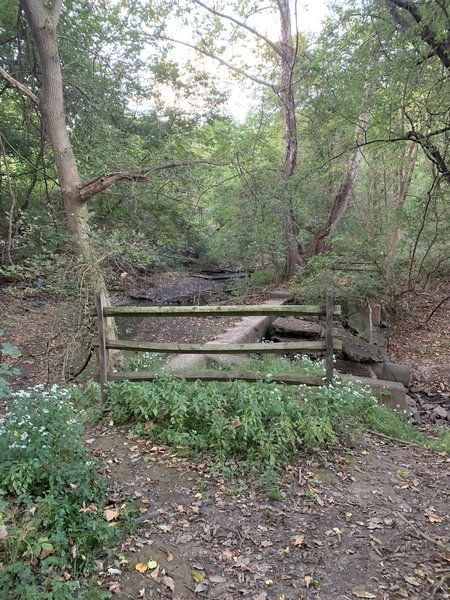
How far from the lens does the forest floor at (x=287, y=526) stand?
99.5 inches

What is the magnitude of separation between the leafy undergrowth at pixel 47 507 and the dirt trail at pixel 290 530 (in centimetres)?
22

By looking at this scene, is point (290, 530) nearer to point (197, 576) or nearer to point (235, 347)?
point (197, 576)

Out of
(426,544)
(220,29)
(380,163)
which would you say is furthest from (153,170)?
(220,29)

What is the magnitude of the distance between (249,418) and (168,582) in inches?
63.8

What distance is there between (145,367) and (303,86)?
1057 cm

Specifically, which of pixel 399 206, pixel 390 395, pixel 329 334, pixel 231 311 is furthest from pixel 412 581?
pixel 399 206

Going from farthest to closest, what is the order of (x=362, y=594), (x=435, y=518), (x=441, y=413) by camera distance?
(x=441, y=413) → (x=435, y=518) → (x=362, y=594)

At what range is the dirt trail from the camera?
2521mm

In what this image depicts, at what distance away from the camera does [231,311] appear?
4.60 meters

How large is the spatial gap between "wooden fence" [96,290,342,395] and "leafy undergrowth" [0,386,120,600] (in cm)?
132

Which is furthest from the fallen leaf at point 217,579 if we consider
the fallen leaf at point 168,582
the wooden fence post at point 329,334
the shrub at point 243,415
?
the wooden fence post at point 329,334

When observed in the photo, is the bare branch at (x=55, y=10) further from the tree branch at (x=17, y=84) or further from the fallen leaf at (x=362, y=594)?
the fallen leaf at (x=362, y=594)

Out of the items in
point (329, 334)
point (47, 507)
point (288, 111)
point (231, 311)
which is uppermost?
point (288, 111)

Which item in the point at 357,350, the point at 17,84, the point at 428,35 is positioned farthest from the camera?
the point at 357,350
